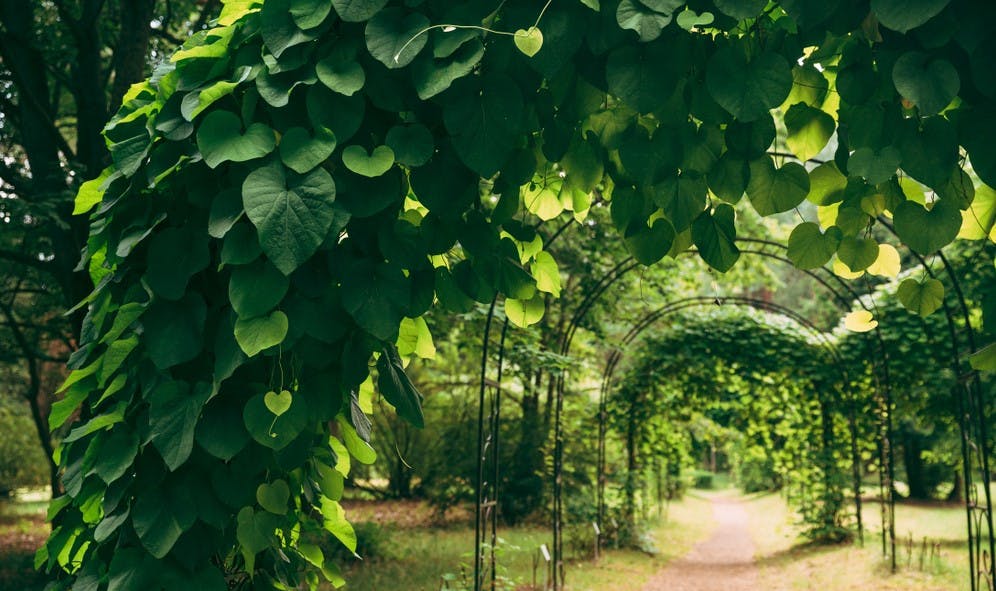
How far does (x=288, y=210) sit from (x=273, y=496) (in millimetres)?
576

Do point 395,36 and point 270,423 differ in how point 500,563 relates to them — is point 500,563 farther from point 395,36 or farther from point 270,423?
point 395,36

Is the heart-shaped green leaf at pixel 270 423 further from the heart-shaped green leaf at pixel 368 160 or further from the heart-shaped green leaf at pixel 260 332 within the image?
the heart-shaped green leaf at pixel 368 160

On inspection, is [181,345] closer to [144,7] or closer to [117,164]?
[117,164]

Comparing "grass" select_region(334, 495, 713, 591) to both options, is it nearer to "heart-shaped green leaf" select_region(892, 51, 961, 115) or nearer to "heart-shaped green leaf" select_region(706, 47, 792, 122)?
"heart-shaped green leaf" select_region(706, 47, 792, 122)

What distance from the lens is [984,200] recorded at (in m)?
1.36

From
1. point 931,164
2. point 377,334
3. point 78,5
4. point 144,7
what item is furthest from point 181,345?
point 78,5

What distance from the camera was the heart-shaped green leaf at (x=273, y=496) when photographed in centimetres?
142

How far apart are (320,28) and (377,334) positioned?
545 mm

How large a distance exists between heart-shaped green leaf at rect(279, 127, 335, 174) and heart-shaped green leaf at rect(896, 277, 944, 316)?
3.74ft

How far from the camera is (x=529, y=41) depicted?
119 cm

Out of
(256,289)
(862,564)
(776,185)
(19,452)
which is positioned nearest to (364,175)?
(256,289)

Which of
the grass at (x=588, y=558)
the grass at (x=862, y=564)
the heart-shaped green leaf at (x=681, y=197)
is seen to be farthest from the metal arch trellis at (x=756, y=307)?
the heart-shaped green leaf at (x=681, y=197)

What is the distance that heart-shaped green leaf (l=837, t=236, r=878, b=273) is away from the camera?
4.84ft

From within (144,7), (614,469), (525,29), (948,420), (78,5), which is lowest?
(614,469)
